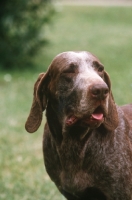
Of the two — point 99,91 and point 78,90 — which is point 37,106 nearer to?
point 78,90

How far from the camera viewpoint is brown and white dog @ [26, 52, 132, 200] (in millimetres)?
4031

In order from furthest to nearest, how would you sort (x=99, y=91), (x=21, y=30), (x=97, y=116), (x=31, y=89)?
(x=21, y=30) → (x=31, y=89) → (x=97, y=116) → (x=99, y=91)

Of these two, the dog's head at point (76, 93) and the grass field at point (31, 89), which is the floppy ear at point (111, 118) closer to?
the dog's head at point (76, 93)

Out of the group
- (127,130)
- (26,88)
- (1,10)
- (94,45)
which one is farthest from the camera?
(94,45)

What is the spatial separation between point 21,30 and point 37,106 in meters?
10.3

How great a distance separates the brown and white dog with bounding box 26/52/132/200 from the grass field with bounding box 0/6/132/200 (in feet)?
5.29

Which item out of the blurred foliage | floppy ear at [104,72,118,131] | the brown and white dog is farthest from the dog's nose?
the blurred foliage

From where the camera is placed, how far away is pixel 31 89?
37.4 feet

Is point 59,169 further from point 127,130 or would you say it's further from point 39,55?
point 39,55

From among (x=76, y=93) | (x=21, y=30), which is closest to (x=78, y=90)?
(x=76, y=93)

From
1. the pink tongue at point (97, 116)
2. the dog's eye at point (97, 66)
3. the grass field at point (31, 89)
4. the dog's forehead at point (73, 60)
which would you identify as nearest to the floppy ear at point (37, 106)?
the dog's forehead at point (73, 60)

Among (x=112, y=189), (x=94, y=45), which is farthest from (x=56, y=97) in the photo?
(x=94, y=45)

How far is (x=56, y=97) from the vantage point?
4168 millimetres

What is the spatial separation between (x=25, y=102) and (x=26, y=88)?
4.50ft
